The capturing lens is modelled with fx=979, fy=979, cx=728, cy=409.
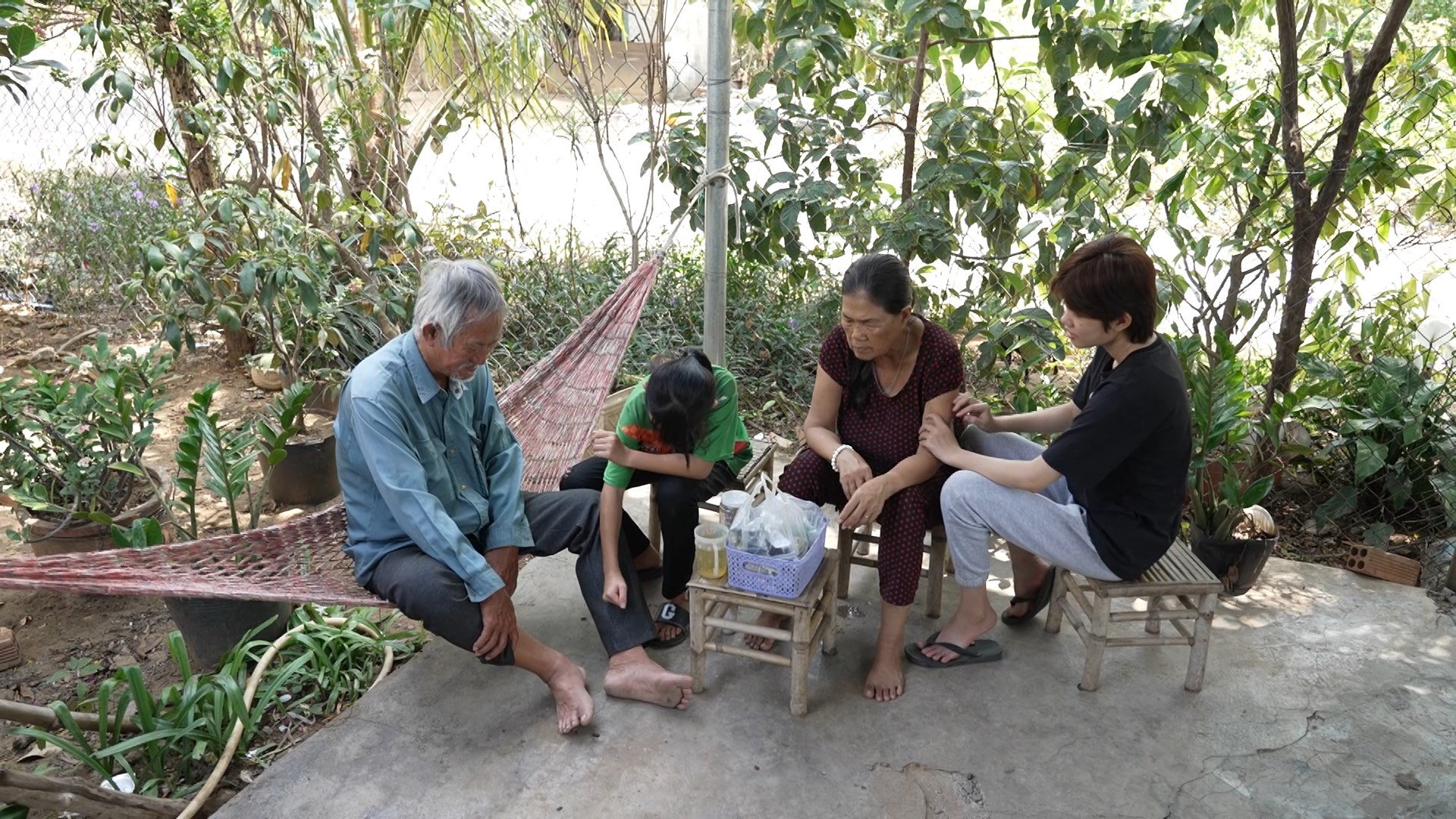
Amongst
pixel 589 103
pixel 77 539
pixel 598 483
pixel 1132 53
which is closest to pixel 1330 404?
pixel 1132 53

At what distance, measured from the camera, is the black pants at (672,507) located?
7.06ft

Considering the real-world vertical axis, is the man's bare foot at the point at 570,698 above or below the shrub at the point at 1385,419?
below

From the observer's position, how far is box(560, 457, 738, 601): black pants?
215 centimetres

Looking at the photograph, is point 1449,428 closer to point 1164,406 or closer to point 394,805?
point 1164,406

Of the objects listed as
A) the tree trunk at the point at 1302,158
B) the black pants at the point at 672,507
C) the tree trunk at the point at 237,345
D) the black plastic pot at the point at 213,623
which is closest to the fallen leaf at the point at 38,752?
the black plastic pot at the point at 213,623

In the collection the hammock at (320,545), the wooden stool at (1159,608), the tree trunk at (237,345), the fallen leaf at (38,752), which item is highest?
the tree trunk at (237,345)

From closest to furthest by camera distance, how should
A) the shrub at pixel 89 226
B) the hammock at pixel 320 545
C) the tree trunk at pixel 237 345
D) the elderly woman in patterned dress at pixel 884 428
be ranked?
1. the hammock at pixel 320 545
2. the elderly woman in patterned dress at pixel 884 428
3. the tree trunk at pixel 237 345
4. the shrub at pixel 89 226

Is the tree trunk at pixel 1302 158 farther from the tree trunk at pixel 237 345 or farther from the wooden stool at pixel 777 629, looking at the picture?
the tree trunk at pixel 237 345

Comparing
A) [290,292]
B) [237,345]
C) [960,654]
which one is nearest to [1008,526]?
[960,654]

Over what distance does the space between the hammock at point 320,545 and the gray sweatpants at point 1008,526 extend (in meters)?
0.95

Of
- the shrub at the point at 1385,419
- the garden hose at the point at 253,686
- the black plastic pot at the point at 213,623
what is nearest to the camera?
the garden hose at the point at 253,686

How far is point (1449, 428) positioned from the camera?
2.58m

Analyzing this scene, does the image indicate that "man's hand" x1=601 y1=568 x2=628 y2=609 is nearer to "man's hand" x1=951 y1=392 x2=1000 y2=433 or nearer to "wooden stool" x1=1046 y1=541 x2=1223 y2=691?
"man's hand" x1=951 y1=392 x2=1000 y2=433

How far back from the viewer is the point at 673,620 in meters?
2.22
